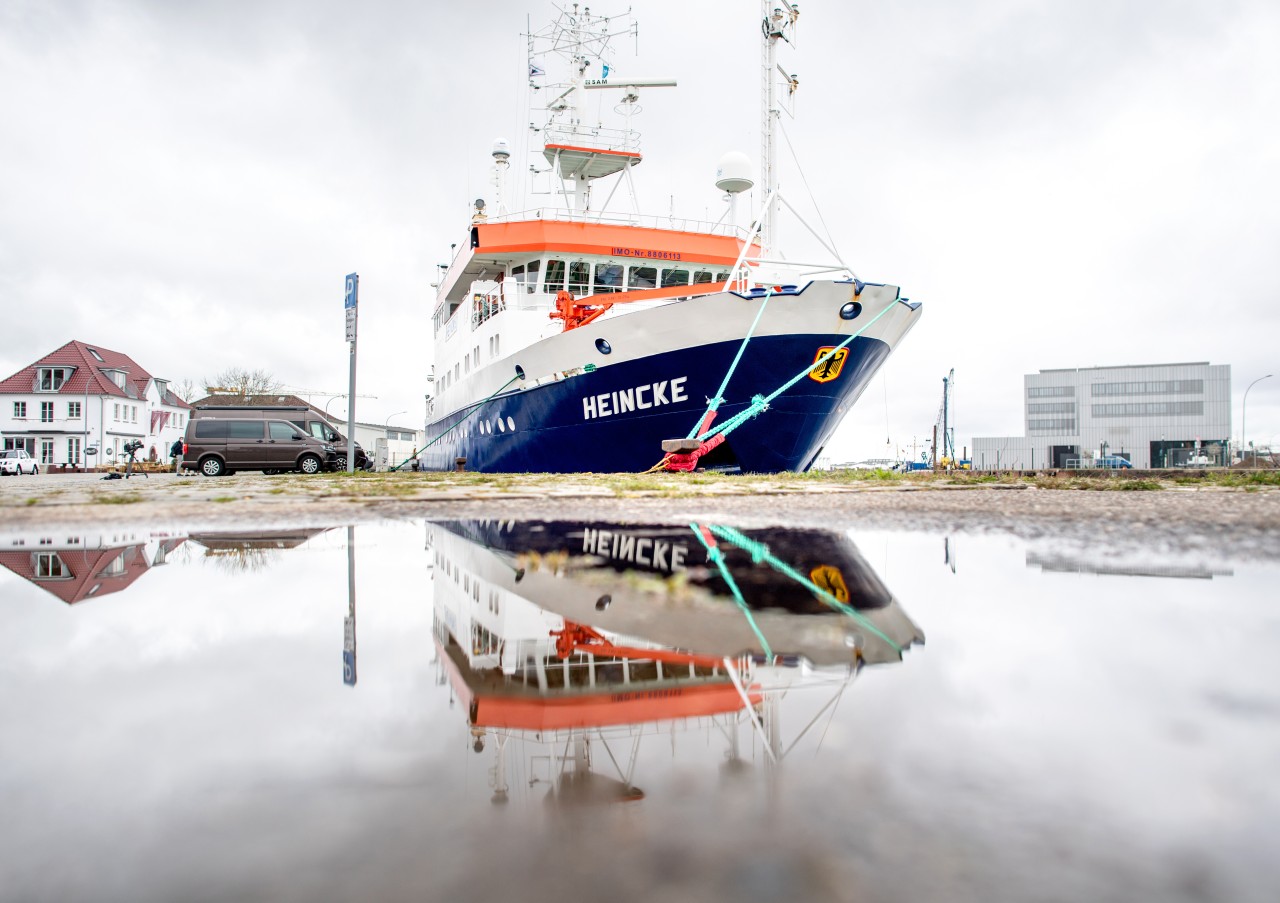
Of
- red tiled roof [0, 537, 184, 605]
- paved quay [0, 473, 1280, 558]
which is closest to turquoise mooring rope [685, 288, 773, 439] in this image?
paved quay [0, 473, 1280, 558]

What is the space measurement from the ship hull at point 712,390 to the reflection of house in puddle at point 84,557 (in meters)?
9.43

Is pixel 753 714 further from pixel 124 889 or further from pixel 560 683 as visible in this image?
pixel 124 889

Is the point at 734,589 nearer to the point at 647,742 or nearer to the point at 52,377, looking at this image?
the point at 647,742

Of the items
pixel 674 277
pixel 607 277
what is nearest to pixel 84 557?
pixel 607 277

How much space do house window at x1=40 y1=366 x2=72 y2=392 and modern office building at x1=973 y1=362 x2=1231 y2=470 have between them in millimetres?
69257

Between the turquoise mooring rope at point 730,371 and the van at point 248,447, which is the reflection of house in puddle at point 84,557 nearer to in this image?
the turquoise mooring rope at point 730,371

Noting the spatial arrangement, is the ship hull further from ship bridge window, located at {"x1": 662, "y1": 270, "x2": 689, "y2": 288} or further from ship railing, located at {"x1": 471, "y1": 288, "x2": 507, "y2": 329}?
ship bridge window, located at {"x1": 662, "y1": 270, "x2": 689, "y2": 288}

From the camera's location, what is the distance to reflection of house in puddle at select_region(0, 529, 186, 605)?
2.67m

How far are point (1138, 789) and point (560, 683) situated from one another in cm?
99

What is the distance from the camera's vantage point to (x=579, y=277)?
1823 cm

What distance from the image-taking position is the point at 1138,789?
992 millimetres

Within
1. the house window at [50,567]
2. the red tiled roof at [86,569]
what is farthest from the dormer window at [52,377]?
the house window at [50,567]

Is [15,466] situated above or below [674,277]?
below

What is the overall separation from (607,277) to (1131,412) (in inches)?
2594
